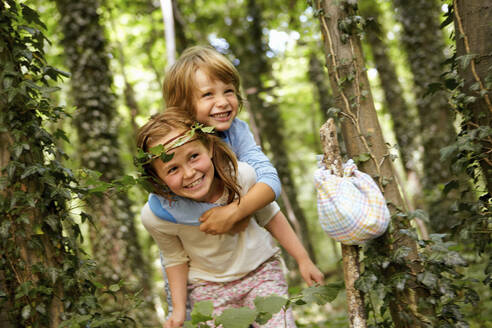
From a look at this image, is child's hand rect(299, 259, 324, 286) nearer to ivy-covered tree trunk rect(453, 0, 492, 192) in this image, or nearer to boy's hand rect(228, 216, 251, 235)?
boy's hand rect(228, 216, 251, 235)

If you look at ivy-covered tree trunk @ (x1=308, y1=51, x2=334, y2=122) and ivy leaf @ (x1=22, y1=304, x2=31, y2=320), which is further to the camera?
ivy-covered tree trunk @ (x1=308, y1=51, x2=334, y2=122)

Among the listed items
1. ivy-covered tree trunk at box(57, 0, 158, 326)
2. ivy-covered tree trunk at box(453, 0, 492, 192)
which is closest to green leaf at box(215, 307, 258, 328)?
ivy-covered tree trunk at box(453, 0, 492, 192)

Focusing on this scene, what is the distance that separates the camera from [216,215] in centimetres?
212

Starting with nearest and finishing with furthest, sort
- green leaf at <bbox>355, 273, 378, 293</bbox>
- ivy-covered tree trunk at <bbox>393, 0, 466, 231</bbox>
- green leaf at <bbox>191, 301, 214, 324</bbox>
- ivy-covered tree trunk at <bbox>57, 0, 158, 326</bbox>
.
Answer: green leaf at <bbox>191, 301, 214, 324</bbox>
green leaf at <bbox>355, 273, 378, 293</bbox>
ivy-covered tree trunk at <bbox>57, 0, 158, 326</bbox>
ivy-covered tree trunk at <bbox>393, 0, 466, 231</bbox>

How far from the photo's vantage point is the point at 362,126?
2113 millimetres

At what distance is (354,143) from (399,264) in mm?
643

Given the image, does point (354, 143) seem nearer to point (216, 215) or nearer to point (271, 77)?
point (216, 215)

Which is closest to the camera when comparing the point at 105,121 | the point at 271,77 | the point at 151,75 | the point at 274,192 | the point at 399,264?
the point at 399,264

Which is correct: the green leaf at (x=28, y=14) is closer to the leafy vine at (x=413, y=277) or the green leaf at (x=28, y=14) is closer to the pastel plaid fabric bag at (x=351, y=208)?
the pastel plaid fabric bag at (x=351, y=208)

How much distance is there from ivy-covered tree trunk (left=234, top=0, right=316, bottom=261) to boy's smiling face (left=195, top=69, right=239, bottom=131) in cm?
540

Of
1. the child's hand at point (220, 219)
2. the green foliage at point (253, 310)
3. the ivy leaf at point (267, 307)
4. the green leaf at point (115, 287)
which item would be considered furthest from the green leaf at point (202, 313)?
the green leaf at point (115, 287)

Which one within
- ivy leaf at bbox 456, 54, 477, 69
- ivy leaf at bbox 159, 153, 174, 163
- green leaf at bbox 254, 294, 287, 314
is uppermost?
ivy leaf at bbox 456, 54, 477, 69

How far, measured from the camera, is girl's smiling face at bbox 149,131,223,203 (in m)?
2.12

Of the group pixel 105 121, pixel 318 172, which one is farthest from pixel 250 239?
pixel 105 121
